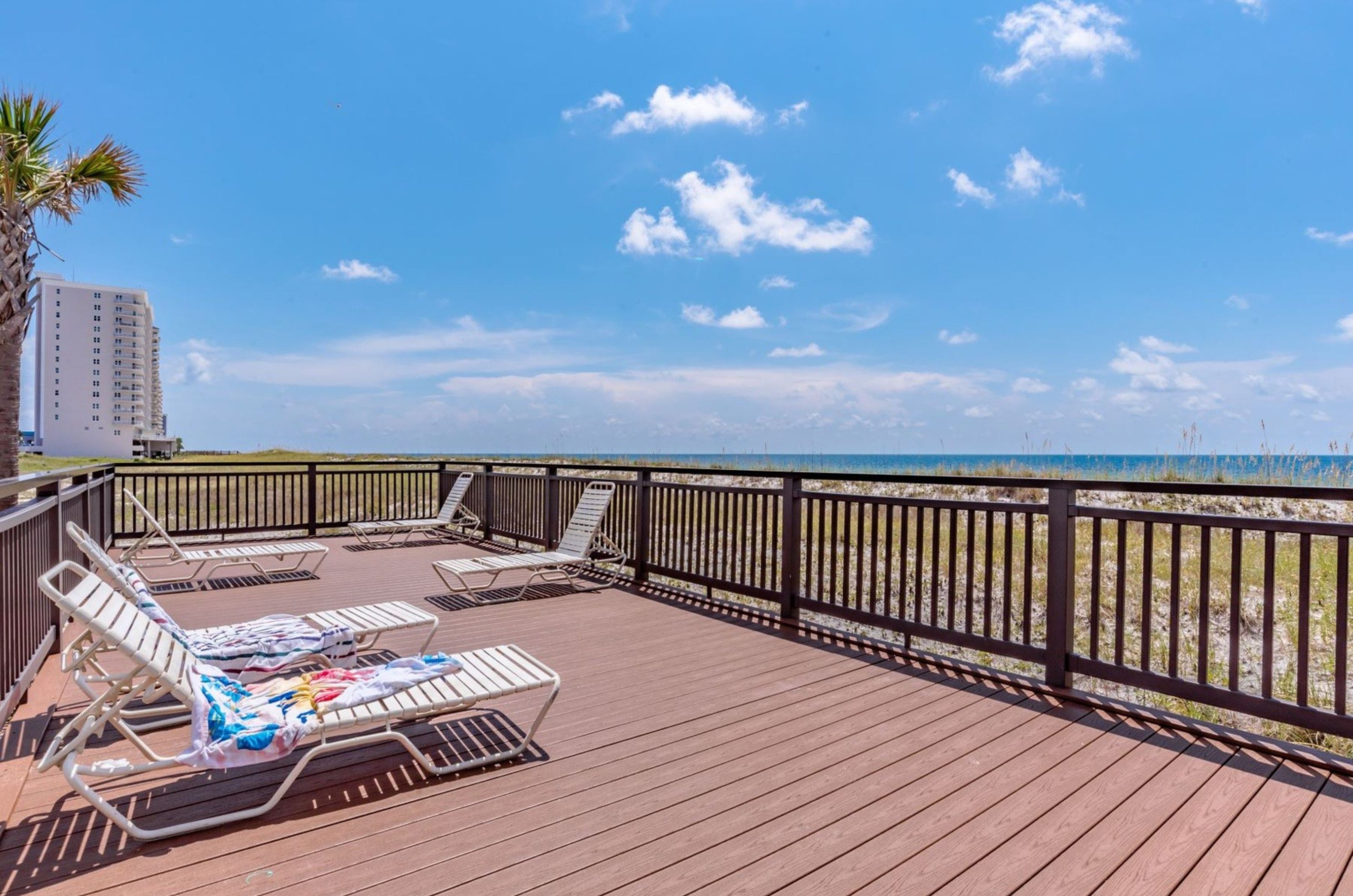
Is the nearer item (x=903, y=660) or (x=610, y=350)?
(x=903, y=660)

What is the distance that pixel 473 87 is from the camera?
1330 centimetres

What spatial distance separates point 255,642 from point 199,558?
12.7 ft

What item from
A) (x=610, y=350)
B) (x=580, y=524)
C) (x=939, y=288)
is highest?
(x=939, y=288)

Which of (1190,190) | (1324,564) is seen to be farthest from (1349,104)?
(1324,564)

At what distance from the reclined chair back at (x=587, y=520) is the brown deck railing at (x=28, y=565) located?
359 cm

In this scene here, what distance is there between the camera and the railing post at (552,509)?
7488mm

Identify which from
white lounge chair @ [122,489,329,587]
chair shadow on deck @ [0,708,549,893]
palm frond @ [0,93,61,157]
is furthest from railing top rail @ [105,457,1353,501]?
palm frond @ [0,93,61,157]

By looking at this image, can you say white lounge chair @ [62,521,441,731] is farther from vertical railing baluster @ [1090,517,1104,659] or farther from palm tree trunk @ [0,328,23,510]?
palm tree trunk @ [0,328,23,510]

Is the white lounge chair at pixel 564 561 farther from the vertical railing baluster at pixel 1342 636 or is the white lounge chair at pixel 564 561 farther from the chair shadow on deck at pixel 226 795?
the vertical railing baluster at pixel 1342 636

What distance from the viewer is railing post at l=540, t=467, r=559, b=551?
749 centimetres

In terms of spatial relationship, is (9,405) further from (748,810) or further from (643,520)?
(748,810)

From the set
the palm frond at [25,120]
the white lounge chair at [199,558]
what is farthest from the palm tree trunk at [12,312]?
the white lounge chair at [199,558]

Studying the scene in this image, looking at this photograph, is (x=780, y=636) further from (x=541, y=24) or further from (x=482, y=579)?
(x=541, y=24)

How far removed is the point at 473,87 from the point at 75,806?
14.4 meters
